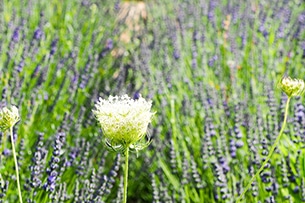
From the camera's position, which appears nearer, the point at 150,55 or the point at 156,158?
the point at 156,158

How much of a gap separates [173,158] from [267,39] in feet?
4.10

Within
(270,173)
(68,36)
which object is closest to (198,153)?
(270,173)

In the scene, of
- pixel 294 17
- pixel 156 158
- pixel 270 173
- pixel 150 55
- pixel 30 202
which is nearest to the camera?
pixel 30 202

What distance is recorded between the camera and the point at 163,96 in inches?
113

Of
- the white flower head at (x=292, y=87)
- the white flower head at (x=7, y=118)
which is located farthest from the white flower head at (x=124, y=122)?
the white flower head at (x=292, y=87)

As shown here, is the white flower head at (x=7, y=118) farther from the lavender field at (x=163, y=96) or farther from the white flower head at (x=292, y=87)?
the white flower head at (x=292, y=87)

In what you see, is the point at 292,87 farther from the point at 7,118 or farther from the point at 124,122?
the point at 7,118

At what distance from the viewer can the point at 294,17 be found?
377 cm

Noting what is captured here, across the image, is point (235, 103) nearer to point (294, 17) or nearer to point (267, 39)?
point (267, 39)

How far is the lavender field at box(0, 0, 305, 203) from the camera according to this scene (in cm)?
221

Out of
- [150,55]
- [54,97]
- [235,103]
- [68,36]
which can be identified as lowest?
[235,103]

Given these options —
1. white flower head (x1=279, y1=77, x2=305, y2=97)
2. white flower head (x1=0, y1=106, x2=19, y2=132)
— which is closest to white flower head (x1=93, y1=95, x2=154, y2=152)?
white flower head (x1=0, y1=106, x2=19, y2=132)

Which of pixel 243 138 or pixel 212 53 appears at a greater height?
pixel 212 53

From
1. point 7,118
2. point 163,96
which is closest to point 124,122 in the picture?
point 7,118
